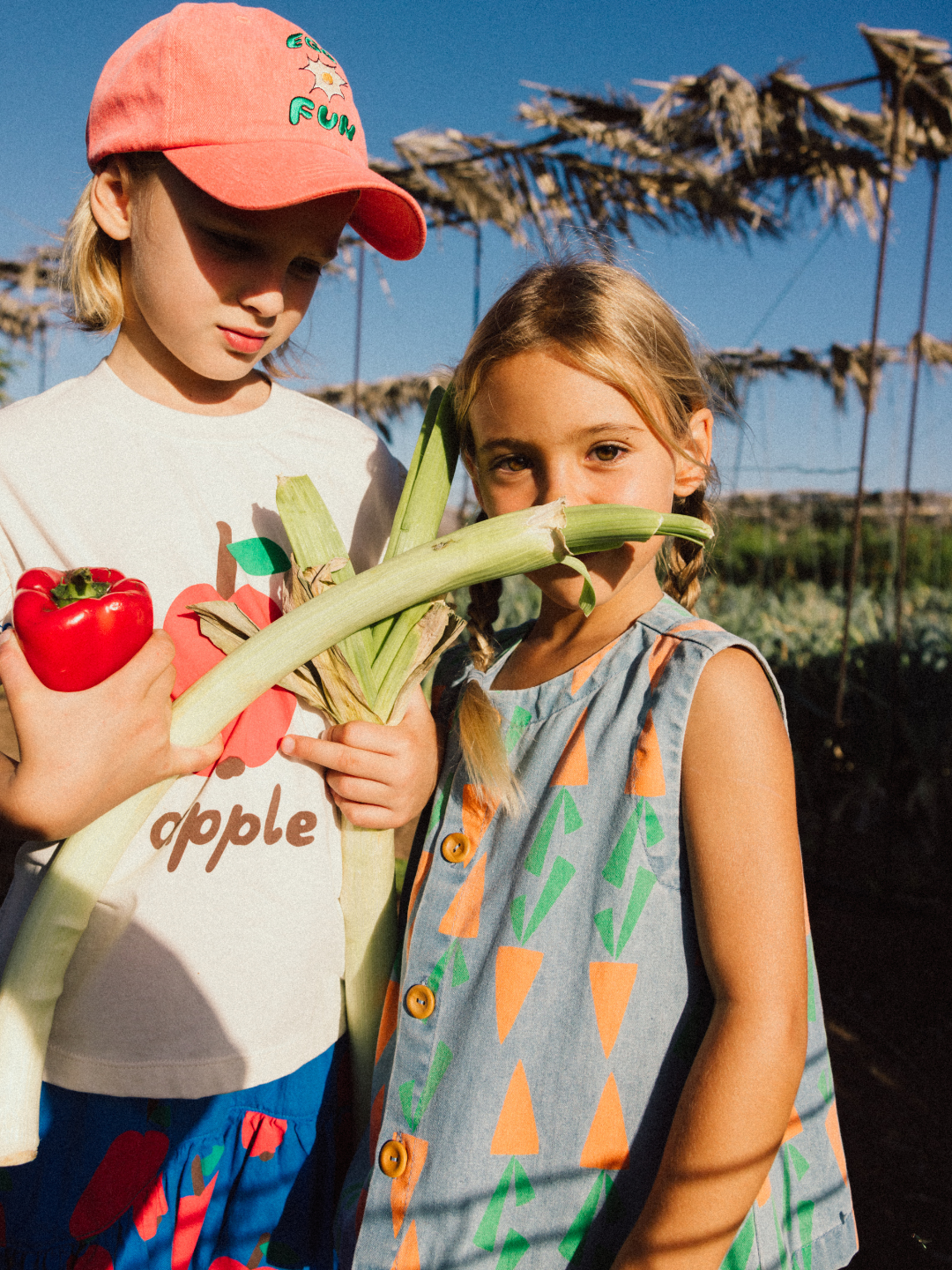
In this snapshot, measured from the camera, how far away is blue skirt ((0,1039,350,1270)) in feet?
3.82

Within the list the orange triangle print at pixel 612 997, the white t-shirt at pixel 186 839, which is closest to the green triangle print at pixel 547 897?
the orange triangle print at pixel 612 997

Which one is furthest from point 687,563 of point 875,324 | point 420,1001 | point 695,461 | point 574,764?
point 875,324

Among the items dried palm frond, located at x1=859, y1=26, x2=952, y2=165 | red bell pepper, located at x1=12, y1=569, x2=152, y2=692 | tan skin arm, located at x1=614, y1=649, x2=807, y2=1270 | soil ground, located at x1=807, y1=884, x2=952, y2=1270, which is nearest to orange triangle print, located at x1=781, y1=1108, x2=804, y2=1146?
tan skin arm, located at x1=614, y1=649, x2=807, y2=1270

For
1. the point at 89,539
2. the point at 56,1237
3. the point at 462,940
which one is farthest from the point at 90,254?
the point at 56,1237

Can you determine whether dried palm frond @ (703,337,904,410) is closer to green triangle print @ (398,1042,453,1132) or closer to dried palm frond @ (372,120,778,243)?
dried palm frond @ (372,120,778,243)

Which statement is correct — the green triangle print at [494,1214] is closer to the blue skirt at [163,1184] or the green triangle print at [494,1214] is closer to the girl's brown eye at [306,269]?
the blue skirt at [163,1184]

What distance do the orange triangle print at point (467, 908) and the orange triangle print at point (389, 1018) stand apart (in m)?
0.16

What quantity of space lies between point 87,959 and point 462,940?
0.51 m

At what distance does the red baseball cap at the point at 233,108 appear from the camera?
3.76 ft

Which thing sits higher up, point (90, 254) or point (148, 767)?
point (90, 254)

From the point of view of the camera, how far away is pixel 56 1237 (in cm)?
117

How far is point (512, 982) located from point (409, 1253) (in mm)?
373

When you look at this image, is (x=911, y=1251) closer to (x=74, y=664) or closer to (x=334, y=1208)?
(x=334, y=1208)

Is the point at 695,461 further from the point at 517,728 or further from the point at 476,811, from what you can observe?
the point at 476,811
